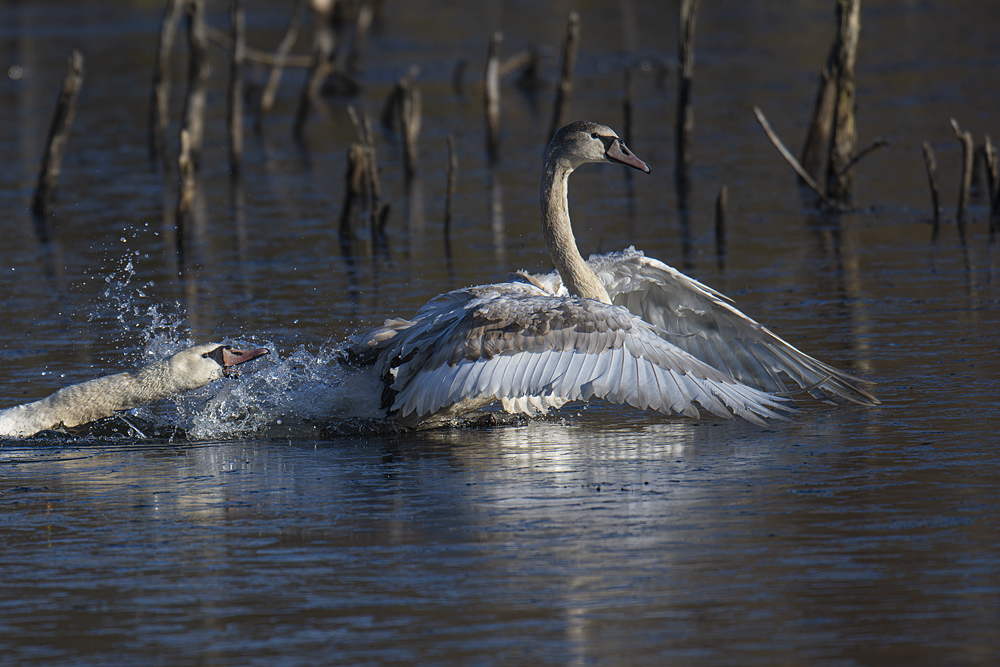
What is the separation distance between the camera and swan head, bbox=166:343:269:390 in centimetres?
901

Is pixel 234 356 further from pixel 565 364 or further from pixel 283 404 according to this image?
pixel 565 364

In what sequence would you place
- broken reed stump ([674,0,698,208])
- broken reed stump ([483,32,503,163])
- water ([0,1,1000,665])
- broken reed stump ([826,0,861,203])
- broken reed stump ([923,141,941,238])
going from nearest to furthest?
water ([0,1,1000,665]), broken reed stump ([923,141,941,238]), broken reed stump ([826,0,861,203]), broken reed stump ([674,0,698,208]), broken reed stump ([483,32,503,163])

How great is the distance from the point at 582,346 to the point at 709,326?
5.90ft

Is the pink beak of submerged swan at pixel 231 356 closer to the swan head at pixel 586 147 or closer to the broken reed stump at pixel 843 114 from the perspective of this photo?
the swan head at pixel 586 147

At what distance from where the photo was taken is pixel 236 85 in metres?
21.5

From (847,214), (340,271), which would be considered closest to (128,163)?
(340,271)

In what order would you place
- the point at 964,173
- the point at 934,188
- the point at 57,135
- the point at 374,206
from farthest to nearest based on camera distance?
the point at 57,135 → the point at 374,206 → the point at 934,188 → the point at 964,173

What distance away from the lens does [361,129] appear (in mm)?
16000

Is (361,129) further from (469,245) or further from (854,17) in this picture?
(854,17)

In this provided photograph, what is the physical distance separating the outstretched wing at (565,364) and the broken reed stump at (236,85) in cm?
1320

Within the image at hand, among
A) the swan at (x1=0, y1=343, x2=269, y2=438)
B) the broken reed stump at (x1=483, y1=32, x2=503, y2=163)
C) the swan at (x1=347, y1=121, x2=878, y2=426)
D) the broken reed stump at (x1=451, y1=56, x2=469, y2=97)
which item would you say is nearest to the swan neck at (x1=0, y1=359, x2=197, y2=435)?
the swan at (x1=0, y1=343, x2=269, y2=438)

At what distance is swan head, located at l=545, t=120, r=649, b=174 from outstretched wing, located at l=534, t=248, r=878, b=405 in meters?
0.69

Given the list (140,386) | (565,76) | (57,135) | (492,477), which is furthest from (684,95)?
(492,477)

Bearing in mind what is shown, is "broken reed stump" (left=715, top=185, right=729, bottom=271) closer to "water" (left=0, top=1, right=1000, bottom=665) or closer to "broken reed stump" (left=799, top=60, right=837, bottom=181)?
"water" (left=0, top=1, right=1000, bottom=665)
